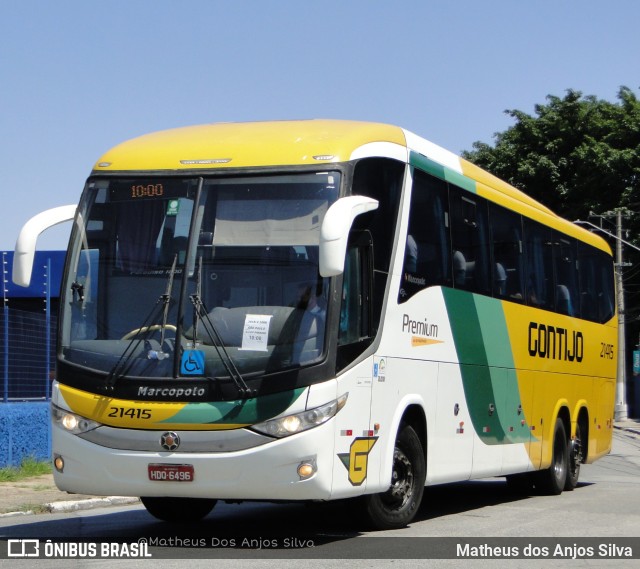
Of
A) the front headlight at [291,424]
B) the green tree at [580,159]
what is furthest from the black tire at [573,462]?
the green tree at [580,159]

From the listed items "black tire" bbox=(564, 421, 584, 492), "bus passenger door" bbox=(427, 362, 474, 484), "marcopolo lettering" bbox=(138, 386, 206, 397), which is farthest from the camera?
"black tire" bbox=(564, 421, 584, 492)

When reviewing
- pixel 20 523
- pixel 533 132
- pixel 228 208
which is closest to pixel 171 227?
pixel 228 208

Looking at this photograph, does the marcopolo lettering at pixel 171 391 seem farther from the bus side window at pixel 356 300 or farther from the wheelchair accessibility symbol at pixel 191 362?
the bus side window at pixel 356 300

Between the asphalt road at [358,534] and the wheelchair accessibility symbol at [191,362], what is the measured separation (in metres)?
1.44

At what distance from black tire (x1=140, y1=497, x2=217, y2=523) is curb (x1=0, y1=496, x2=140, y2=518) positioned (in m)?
1.90

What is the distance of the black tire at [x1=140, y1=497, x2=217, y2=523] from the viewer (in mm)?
11609

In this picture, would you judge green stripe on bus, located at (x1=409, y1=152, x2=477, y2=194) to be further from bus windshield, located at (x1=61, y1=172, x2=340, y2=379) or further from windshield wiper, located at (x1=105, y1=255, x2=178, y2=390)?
windshield wiper, located at (x1=105, y1=255, x2=178, y2=390)

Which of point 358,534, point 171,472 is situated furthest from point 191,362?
point 358,534

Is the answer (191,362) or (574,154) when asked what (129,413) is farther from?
(574,154)

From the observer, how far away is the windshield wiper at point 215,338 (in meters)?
9.35

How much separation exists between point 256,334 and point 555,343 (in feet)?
25.9

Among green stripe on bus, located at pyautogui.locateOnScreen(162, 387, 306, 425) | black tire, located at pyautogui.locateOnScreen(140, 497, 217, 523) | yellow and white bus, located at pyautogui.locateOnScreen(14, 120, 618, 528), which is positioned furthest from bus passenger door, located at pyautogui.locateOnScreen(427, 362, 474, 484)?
green stripe on bus, located at pyautogui.locateOnScreen(162, 387, 306, 425)

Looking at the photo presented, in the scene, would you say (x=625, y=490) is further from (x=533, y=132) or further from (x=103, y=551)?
(x=533, y=132)

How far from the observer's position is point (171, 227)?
10.0 meters
